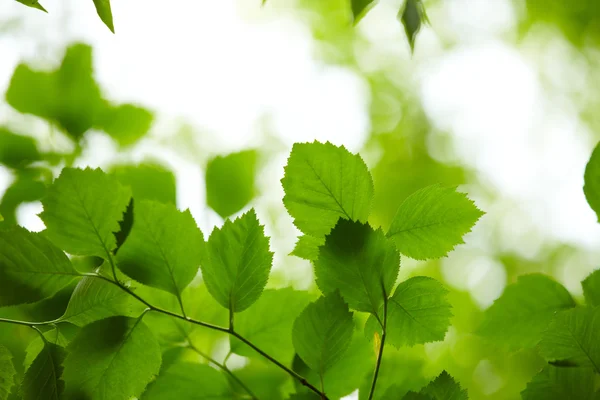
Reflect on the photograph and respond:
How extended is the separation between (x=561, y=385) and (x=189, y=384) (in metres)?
0.23

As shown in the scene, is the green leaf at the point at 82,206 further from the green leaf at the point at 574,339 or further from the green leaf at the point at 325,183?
the green leaf at the point at 574,339

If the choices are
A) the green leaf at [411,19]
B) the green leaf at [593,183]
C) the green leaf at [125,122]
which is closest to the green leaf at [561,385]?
the green leaf at [593,183]

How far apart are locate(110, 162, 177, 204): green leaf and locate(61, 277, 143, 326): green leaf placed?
5.6 inches

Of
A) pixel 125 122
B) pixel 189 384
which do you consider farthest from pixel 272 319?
pixel 125 122

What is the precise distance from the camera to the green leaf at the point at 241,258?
0.28m

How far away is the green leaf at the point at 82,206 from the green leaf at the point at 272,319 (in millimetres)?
124

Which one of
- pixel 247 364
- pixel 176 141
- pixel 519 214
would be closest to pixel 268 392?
pixel 247 364

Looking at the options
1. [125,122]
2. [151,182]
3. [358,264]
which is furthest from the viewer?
[125,122]

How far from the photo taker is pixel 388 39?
331cm

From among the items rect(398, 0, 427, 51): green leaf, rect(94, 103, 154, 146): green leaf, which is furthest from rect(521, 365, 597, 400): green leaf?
rect(94, 103, 154, 146): green leaf

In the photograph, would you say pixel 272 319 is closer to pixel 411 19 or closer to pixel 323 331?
pixel 323 331

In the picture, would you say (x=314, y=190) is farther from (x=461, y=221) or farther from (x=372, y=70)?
(x=372, y=70)

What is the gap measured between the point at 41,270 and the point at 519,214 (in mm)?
2907

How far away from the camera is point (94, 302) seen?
11.0 inches
